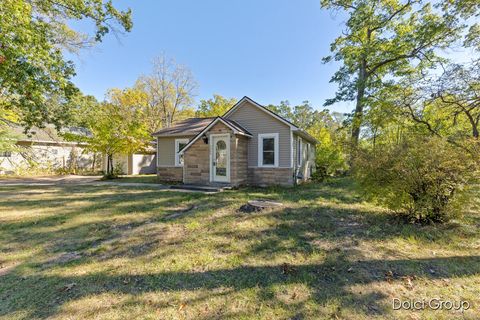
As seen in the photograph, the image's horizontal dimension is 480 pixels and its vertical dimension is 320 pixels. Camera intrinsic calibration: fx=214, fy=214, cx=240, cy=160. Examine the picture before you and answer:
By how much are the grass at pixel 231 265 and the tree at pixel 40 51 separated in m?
3.89

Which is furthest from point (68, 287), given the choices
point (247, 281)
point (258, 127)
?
point (258, 127)

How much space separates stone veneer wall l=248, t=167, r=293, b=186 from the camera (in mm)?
10648

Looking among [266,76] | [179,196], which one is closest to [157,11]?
[179,196]

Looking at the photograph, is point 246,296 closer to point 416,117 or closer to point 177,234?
point 177,234

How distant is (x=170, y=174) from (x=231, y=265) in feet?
36.0

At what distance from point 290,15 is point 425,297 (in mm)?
15143

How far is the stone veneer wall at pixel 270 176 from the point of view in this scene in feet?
34.9

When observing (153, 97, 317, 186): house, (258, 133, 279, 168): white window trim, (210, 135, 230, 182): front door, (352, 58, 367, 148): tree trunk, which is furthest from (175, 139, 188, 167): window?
(352, 58, 367, 148): tree trunk

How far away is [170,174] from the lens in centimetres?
1346

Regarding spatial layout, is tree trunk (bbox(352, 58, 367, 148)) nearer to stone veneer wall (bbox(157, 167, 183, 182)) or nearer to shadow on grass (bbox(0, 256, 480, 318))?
stone veneer wall (bbox(157, 167, 183, 182))

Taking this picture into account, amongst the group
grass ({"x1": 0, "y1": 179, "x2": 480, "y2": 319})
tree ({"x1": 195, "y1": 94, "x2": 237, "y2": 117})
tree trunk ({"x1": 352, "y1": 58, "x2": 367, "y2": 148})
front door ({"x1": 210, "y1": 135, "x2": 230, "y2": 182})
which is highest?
tree ({"x1": 195, "y1": 94, "x2": 237, "y2": 117})

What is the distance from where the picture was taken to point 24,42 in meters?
5.62

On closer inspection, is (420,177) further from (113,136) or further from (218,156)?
(113,136)

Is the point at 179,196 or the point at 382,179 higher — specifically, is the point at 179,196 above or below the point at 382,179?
below
